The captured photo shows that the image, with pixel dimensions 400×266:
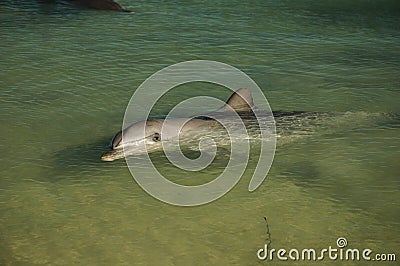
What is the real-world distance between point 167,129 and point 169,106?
1.05 metres

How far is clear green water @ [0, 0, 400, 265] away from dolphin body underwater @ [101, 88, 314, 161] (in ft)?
0.59

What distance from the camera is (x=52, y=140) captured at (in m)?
5.99

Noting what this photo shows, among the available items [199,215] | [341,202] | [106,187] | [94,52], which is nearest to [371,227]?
[341,202]

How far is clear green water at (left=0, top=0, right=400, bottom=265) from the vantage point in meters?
4.50

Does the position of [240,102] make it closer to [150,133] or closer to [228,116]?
[228,116]

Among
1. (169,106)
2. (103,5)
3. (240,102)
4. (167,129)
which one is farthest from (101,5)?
(167,129)

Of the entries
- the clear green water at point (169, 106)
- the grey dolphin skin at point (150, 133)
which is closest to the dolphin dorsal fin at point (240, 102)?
the grey dolphin skin at point (150, 133)

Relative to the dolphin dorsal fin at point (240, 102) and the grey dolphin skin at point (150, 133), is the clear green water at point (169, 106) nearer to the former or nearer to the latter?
the grey dolphin skin at point (150, 133)

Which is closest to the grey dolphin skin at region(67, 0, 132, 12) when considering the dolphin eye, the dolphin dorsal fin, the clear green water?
the clear green water

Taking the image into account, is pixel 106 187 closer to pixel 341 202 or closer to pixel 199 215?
pixel 199 215

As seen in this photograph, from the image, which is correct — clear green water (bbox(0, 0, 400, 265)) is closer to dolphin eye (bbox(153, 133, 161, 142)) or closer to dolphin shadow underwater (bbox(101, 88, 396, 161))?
dolphin shadow underwater (bbox(101, 88, 396, 161))

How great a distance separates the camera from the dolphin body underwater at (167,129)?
18.4 ft

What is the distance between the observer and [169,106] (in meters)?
6.82

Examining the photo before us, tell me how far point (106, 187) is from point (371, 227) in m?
1.94
